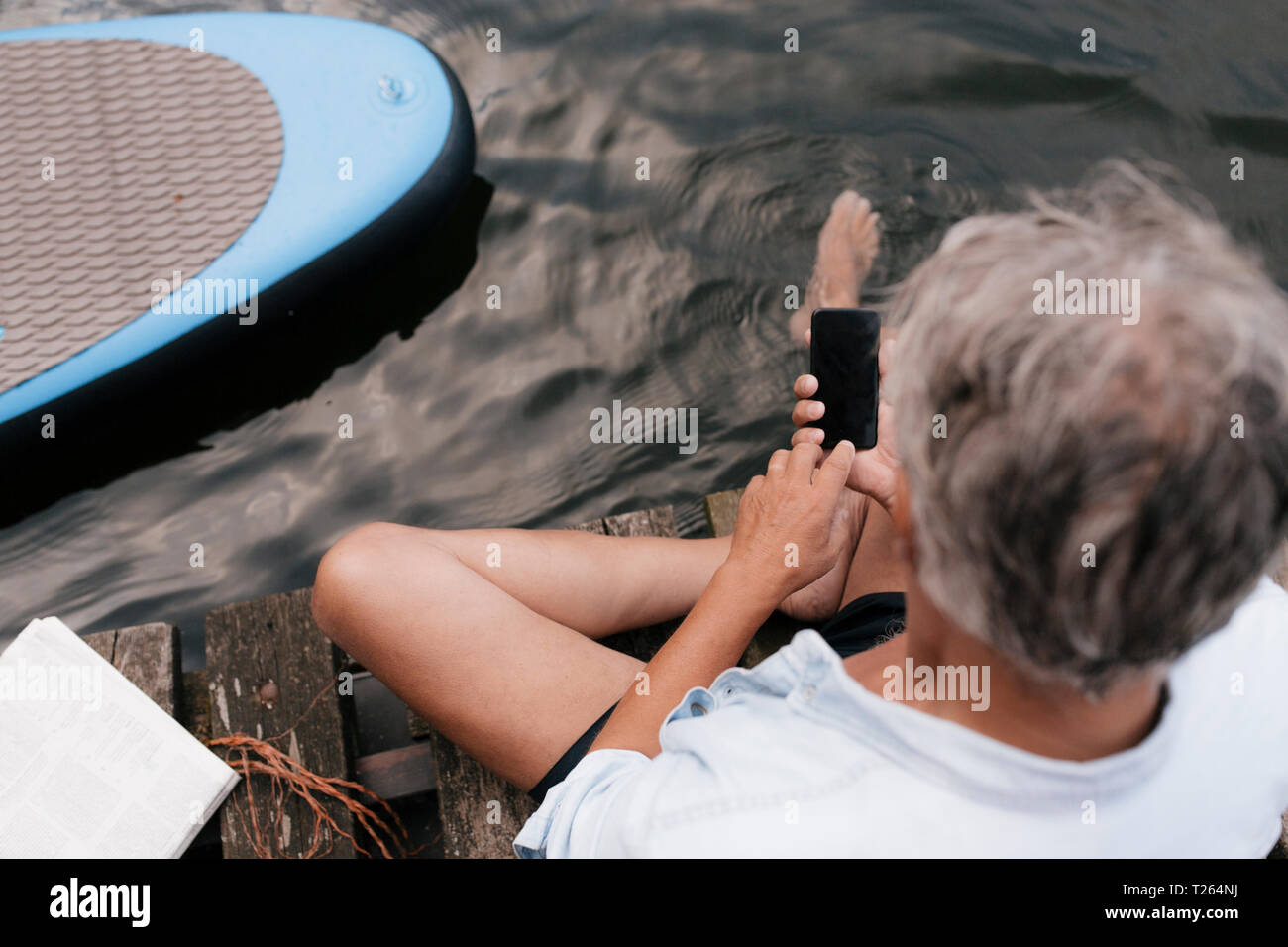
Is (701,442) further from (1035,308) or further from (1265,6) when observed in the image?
(1265,6)

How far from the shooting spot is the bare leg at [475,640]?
1663mm

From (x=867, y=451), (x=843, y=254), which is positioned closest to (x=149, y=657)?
(x=867, y=451)

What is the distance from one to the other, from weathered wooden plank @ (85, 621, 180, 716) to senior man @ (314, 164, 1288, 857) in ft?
3.87

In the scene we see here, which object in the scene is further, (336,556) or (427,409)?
(427,409)

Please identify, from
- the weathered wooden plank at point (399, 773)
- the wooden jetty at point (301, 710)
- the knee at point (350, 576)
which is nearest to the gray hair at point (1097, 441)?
the knee at point (350, 576)

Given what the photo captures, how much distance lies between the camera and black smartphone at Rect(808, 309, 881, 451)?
1.71m

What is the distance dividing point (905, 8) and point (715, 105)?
0.79m

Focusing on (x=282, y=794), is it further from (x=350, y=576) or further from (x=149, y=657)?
(x=350, y=576)

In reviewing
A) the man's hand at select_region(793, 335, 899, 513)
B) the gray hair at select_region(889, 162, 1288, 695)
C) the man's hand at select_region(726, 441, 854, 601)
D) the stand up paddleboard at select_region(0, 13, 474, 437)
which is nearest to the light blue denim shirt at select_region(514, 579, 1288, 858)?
the gray hair at select_region(889, 162, 1288, 695)

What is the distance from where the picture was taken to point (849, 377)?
1713 millimetres

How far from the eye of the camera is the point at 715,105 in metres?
3.36

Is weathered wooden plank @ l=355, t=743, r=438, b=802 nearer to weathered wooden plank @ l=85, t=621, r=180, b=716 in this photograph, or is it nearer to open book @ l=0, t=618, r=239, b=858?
open book @ l=0, t=618, r=239, b=858
